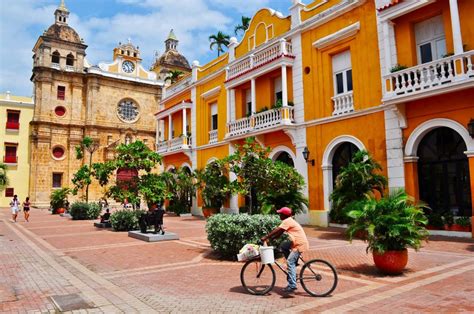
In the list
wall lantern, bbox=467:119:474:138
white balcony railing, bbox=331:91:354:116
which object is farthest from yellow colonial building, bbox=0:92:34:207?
wall lantern, bbox=467:119:474:138

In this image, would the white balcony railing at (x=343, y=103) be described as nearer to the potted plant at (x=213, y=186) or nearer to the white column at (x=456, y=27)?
the white column at (x=456, y=27)

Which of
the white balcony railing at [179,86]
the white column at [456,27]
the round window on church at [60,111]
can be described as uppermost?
the round window on church at [60,111]

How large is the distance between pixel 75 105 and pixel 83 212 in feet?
71.9

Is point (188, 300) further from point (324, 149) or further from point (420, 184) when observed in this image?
point (324, 149)

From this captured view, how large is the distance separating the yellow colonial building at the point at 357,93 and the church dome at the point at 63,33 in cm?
2653

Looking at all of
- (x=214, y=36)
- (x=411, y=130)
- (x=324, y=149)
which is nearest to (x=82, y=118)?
(x=214, y=36)

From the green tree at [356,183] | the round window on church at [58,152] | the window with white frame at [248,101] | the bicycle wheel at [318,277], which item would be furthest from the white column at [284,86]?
the round window on church at [58,152]

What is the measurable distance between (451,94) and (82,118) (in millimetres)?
38530

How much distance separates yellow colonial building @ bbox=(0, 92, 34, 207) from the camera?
120 feet

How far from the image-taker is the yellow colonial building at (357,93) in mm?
11617

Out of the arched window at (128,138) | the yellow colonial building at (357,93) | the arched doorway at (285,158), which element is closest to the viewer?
the yellow colonial building at (357,93)

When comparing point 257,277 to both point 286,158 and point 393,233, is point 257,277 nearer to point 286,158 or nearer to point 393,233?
point 393,233

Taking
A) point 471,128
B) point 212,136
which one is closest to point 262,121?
point 212,136

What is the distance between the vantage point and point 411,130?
1255cm
